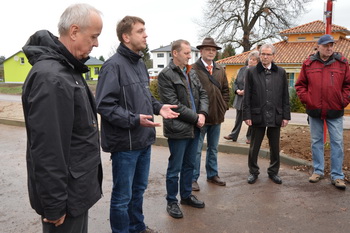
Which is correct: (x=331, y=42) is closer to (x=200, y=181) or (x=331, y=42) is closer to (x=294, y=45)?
(x=200, y=181)

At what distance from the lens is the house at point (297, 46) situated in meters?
24.7

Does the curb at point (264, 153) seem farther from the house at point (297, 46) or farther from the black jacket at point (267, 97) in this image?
the house at point (297, 46)

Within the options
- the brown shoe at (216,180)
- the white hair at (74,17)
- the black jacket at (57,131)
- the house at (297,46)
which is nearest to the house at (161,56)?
the house at (297,46)

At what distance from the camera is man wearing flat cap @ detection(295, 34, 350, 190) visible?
15.3 feet

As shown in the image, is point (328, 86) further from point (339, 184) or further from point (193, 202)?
point (193, 202)

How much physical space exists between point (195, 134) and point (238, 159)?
8.29 ft

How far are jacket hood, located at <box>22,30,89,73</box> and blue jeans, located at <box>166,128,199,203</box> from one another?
76.9 inches

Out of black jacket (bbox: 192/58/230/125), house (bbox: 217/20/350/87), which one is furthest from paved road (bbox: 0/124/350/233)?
house (bbox: 217/20/350/87)

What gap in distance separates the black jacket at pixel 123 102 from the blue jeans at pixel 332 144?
3102mm

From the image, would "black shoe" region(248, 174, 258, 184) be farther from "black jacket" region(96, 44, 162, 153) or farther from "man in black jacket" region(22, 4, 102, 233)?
"man in black jacket" region(22, 4, 102, 233)

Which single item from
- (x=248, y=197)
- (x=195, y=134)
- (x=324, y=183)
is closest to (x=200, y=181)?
(x=248, y=197)

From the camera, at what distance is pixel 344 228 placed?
340 centimetres

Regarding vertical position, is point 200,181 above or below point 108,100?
below

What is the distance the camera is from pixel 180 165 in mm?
3756
